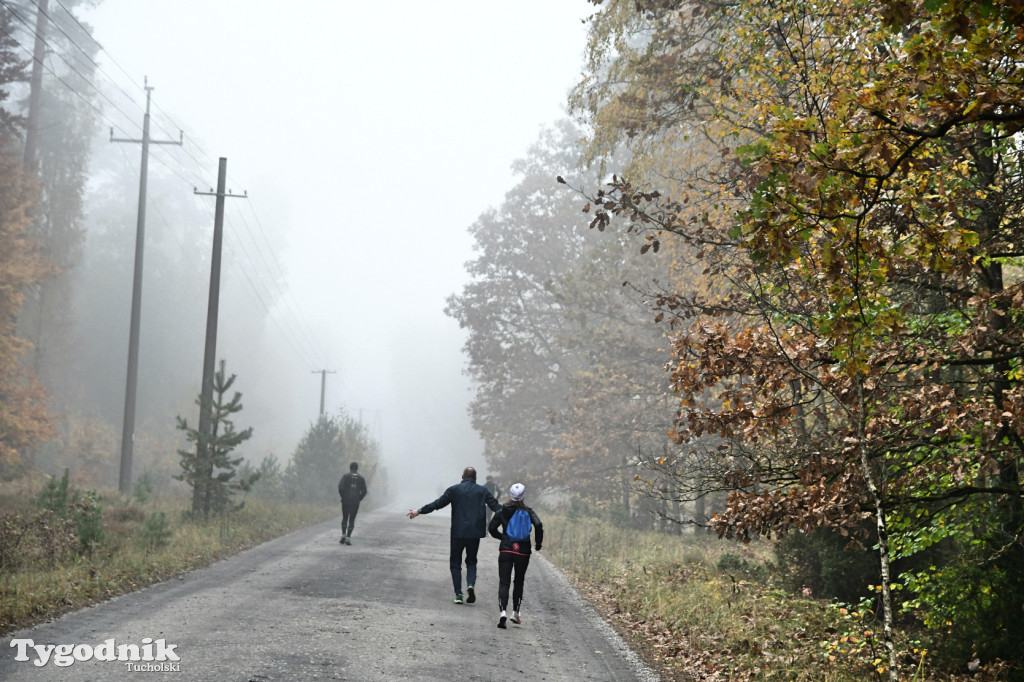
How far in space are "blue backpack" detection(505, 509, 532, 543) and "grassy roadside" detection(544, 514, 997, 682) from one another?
1817 mm

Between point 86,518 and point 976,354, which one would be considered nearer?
point 976,354

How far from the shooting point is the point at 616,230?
2842 cm

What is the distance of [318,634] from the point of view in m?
8.56

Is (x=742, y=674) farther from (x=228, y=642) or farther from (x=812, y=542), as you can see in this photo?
(x=228, y=642)

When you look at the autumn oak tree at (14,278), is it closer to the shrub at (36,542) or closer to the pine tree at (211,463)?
the pine tree at (211,463)

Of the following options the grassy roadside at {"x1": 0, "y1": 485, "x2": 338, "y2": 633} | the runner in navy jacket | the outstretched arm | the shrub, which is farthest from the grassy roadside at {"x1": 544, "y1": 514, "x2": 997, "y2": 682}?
the shrub

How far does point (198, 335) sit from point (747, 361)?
226ft

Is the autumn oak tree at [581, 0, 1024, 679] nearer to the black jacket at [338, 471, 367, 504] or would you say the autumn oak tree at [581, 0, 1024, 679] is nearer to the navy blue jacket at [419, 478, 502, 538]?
the navy blue jacket at [419, 478, 502, 538]

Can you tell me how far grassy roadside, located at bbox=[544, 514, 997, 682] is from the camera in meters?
8.35

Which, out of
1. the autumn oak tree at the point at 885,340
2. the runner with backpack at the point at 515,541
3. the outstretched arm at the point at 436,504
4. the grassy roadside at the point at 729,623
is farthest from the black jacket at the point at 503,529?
the autumn oak tree at the point at 885,340

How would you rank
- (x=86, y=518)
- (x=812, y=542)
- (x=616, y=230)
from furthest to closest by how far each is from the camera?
(x=616, y=230)
(x=86, y=518)
(x=812, y=542)

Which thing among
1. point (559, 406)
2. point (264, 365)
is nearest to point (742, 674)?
point (559, 406)

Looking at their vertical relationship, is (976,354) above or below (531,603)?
above

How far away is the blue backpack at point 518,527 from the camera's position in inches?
430
